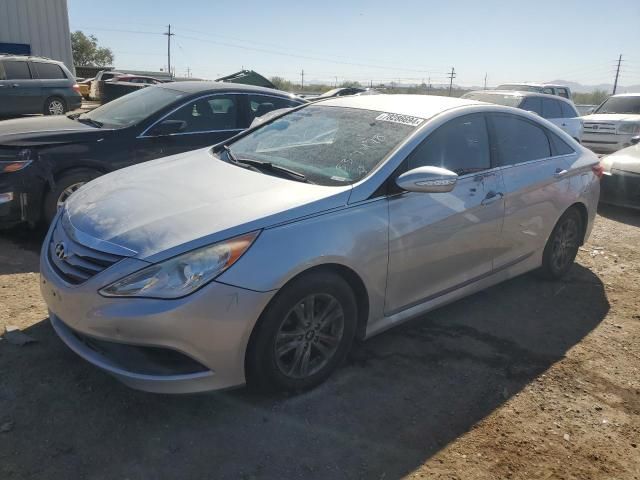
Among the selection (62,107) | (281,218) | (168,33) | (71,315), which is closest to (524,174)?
(281,218)

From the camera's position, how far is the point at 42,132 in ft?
17.1

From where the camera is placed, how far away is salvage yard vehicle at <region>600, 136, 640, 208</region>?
7535 millimetres

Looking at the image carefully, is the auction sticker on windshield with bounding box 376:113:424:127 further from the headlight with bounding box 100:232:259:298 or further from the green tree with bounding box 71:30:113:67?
the green tree with bounding box 71:30:113:67

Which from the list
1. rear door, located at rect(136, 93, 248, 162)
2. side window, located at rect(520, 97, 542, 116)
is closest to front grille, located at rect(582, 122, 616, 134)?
side window, located at rect(520, 97, 542, 116)

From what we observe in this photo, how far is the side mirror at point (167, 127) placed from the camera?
222 inches

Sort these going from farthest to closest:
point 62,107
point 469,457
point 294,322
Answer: point 62,107 → point 294,322 → point 469,457

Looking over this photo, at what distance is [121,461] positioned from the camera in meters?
2.43

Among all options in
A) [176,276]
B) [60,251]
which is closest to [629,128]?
[176,276]

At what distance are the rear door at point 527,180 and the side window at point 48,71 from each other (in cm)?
1571

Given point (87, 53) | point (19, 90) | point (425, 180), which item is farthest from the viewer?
point (87, 53)

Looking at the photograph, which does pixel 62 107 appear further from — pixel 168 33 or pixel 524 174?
pixel 168 33

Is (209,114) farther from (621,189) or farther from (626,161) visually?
(626,161)

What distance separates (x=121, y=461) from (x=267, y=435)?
68 centimetres

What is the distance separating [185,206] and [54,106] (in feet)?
51.4
